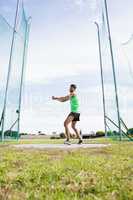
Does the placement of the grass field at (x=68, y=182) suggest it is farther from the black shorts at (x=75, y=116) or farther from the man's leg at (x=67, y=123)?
the black shorts at (x=75, y=116)

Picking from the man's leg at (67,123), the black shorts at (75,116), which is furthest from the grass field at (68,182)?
the black shorts at (75,116)

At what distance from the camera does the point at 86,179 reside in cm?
291

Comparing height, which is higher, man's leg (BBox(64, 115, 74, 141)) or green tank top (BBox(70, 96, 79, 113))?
green tank top (BBox(70, 96, 79, 113))

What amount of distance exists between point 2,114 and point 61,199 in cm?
835

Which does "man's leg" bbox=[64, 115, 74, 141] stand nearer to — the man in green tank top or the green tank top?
the man in green tank top

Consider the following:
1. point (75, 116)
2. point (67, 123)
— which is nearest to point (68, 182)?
point (67, 123)

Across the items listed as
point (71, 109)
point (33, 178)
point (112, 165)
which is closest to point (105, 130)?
point (71, 109)

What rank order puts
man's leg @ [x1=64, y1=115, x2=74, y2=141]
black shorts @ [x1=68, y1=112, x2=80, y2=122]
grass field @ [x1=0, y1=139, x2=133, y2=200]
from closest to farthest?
1. grass field @ [x1=0, y1=139, x2=133, y2=200]
2. man's leg @ [x1=64, y1=115, x2=74, y2=141]
3. black shorts @ [x1=68, y1=112, x2=80, y2=122]

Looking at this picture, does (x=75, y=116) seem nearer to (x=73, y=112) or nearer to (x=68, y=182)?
(x=73, y=112)

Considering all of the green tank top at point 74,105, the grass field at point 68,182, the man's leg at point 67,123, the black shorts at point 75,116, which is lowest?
the grass field at point 68,182

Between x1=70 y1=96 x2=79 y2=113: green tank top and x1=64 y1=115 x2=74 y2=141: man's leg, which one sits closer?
x1=64 y1=115 x2=74 y2=141: man's leg

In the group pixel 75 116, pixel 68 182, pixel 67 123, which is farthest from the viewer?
pixel 75 116

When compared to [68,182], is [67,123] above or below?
above

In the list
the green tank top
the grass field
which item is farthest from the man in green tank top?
the grass field
